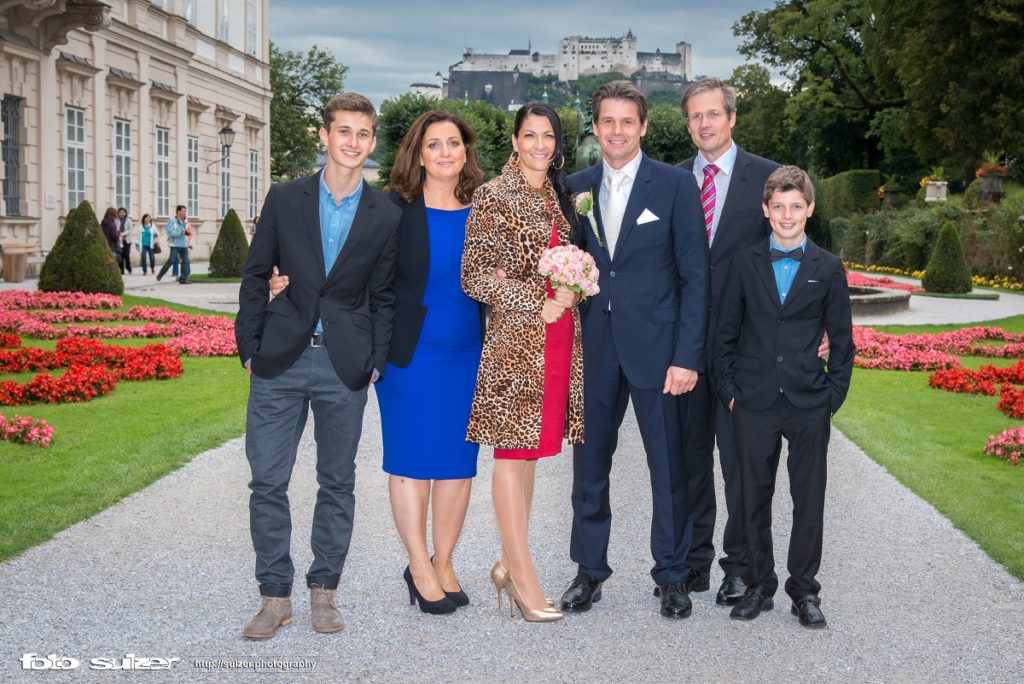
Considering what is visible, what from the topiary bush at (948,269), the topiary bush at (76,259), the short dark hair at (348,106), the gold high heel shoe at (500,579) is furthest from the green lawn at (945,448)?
the topiary bush at (948,269)

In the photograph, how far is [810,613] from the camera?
187 inches

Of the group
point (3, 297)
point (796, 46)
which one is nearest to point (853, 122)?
point (796, 46)

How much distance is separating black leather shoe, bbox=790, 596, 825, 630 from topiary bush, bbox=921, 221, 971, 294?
25.0 m

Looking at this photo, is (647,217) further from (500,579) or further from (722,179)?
(500,579)

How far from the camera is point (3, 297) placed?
1902cm

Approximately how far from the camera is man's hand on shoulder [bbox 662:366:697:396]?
4969 millimetres

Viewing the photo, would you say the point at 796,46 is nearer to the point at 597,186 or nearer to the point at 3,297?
the point at 3,297

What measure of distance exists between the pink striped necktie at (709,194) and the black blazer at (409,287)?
137 centimetres

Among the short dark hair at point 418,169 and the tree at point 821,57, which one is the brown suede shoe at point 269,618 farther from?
the tree at point 821,57

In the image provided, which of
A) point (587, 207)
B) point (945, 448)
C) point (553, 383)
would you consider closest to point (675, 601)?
point (553, 383)

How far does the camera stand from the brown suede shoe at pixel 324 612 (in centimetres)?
459

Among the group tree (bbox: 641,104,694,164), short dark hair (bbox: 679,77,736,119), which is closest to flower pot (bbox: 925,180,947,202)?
tree (bbox: 641,104,694,164)

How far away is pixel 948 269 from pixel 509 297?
2546cm

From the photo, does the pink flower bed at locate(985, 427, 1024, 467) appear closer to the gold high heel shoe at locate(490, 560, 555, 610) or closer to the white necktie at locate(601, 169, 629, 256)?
the white necktie at locate(601, 169, 629, 256)
